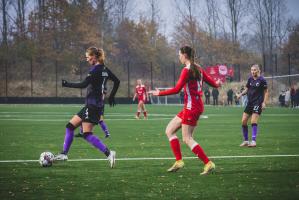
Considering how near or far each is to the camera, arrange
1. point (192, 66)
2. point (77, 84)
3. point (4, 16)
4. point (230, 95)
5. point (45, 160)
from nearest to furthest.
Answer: point (192, 66)
point (77, 84)
point (45, 160)
point (230, 95)
point (4, 16)

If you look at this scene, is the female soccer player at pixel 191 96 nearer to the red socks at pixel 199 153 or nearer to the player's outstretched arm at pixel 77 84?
the red socks at pixel 199 153

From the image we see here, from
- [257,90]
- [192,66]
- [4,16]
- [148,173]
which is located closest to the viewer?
[192,66]

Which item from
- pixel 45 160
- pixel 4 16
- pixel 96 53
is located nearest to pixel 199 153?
pixel 96 53

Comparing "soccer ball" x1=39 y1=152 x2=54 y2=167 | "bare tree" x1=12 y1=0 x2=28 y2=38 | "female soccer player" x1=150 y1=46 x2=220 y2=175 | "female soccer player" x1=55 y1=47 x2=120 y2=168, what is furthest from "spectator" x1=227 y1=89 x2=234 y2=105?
"female soccer player" x1=150 y1=46 x2=220 y2=175

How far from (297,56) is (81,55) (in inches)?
1054

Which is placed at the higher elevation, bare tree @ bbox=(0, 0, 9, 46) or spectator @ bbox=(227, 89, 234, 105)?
bare tree @ bbox=(0, 0, 9, 46)

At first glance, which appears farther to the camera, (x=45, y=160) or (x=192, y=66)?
(x=45, y=160)

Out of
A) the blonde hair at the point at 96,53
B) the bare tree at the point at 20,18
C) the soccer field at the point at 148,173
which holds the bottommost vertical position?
the soccer field at the point at 148,173

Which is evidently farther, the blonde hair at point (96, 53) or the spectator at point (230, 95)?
the spectator at point (230, 95)

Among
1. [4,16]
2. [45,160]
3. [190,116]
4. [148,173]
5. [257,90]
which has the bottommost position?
[148,173]

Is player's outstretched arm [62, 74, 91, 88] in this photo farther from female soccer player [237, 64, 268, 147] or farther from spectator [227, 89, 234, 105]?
spectator [227, 89, 234, 105]

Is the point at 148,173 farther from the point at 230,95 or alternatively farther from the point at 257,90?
the point at 230,95

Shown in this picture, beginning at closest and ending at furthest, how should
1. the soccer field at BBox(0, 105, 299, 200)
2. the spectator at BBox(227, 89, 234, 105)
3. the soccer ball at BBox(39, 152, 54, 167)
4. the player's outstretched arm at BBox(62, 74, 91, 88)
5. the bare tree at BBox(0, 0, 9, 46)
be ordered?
the soccer field at BBox(0, 105, 299, 200) < the player's outstretched arm at BBox(62, 74, 91, 88) < the soccer ball at BBox(39, 152, 54, 167) < the spectator at BBox(227, 89, 234, 105) < the bare tree at BBox(0, 0, 9, 46)

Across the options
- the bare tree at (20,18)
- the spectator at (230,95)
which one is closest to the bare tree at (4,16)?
the bare tree at (20,18)
